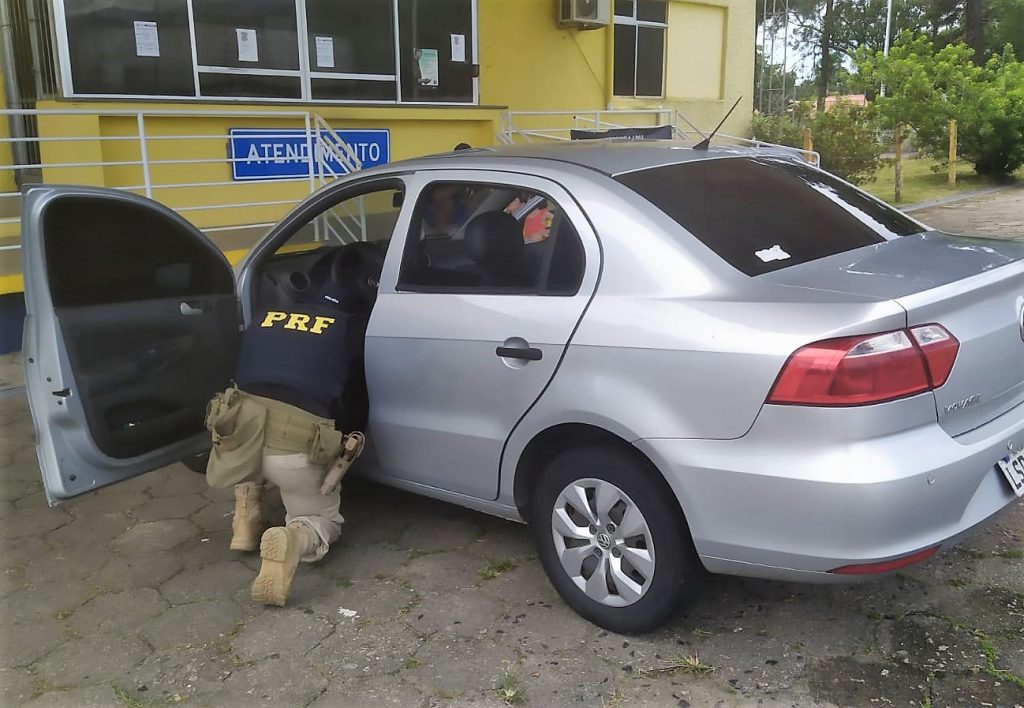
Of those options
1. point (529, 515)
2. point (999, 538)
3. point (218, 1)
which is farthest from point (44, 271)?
point (218, 1)

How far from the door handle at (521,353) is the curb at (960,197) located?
12037mm

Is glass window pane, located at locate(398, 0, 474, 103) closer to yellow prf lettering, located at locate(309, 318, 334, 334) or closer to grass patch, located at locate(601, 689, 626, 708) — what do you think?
yellow prf lettering, located at locate(309, 318, 334, 334)

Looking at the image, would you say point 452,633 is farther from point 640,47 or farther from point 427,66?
point 640,47

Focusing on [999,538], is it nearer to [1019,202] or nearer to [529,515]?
[529,515]

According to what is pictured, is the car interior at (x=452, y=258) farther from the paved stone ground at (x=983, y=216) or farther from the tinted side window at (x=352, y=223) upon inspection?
the paved stone ground at (x=983, y=216)

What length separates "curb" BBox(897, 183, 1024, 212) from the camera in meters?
14.5

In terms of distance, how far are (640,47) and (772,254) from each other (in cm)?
1187

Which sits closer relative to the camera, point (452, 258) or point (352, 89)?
point (452, 258)

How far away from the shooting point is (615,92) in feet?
43.9

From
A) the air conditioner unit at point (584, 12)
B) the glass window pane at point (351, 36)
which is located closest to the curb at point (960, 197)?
the air conditioner unit at point (584, 12)

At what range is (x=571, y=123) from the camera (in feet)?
40.6

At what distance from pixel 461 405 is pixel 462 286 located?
45 centimetres

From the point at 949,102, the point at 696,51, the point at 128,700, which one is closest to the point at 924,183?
the point at 949,102

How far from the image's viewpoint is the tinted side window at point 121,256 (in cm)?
324
